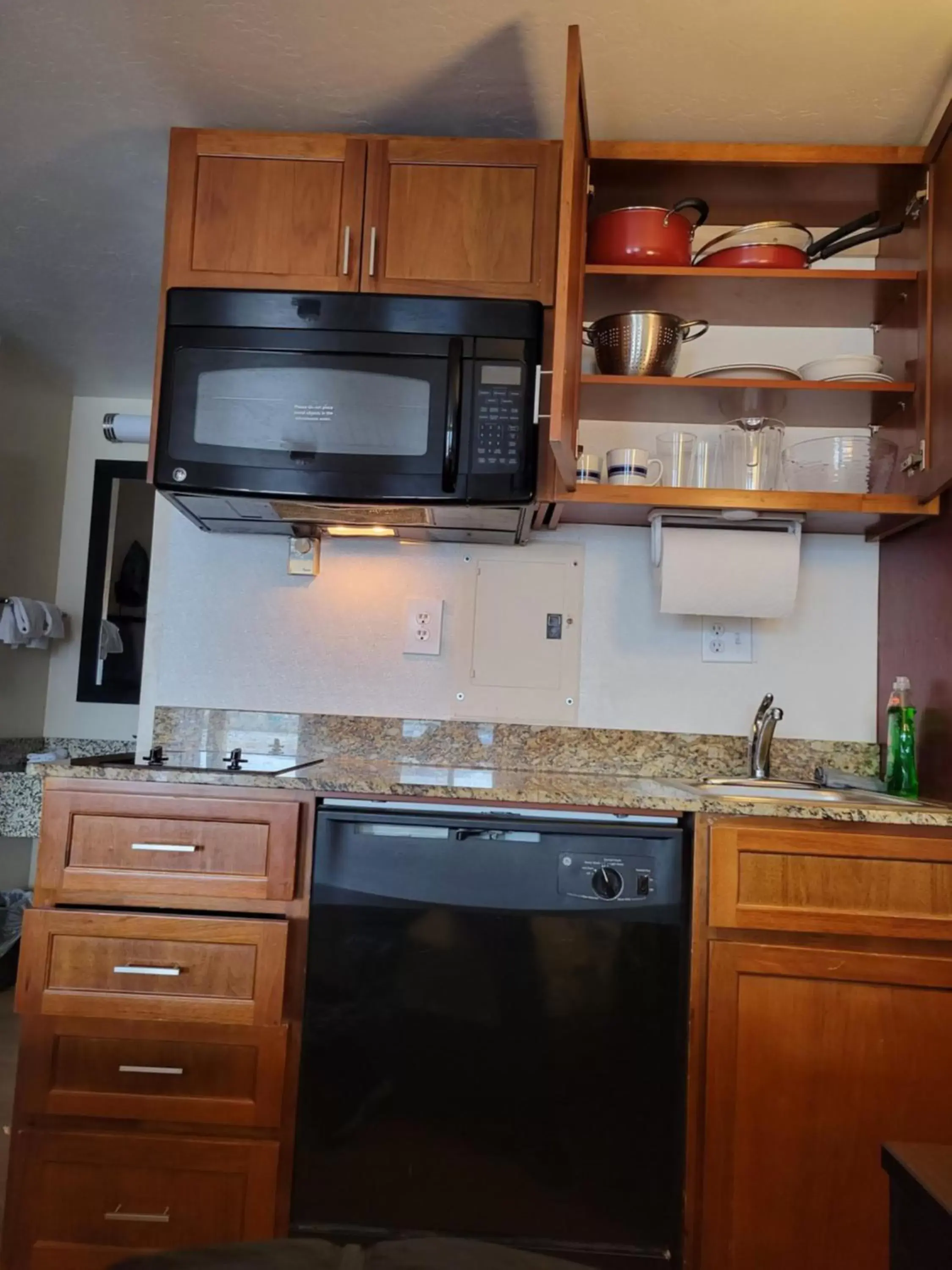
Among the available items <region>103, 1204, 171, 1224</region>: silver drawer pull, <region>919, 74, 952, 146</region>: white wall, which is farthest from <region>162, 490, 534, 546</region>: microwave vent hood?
<region>103, 1204, 171, 1224</region>: silver drawer pull

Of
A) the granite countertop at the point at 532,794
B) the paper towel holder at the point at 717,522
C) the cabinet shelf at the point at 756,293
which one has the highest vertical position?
the cabinet shelf at the point at 756,293

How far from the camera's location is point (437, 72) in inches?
69.2

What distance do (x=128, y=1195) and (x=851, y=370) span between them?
6.57ft

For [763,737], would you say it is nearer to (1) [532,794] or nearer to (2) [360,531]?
(1) [532,794]

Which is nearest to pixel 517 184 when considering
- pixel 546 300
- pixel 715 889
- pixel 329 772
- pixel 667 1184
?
pixel 546 300

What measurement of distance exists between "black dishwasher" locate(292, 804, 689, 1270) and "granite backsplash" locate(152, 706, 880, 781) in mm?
574

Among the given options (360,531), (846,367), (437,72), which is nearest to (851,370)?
(846,367)

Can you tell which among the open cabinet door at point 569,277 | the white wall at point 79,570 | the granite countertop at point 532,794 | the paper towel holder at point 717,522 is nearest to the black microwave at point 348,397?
the open cabinet door at point 569,277

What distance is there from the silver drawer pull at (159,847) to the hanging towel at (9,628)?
1972 millimetres

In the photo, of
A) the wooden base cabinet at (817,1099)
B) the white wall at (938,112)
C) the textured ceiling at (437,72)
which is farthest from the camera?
the white wall at (938,112)

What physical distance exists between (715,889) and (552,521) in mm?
899

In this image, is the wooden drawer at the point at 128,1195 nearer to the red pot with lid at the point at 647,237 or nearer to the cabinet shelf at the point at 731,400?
the cabinet shelf at the point at 731,400

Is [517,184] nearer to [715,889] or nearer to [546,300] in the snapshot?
[546,300]

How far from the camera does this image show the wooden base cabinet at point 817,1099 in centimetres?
145
